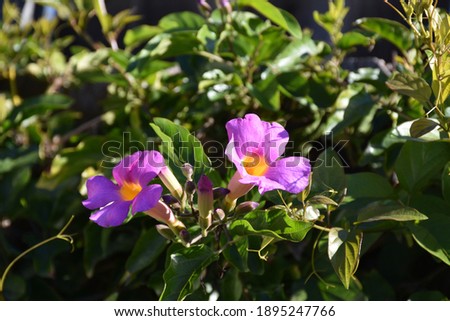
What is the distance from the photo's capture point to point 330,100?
58.3 inches

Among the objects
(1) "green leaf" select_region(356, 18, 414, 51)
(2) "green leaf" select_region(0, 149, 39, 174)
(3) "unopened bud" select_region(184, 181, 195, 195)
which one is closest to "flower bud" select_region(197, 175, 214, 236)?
(3) "unopened bud" select_region(184, 181, 195, 195)

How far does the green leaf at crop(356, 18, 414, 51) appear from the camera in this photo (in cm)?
144

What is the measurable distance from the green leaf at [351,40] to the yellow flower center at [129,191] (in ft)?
2.39

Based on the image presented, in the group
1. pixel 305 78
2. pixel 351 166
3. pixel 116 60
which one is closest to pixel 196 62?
pixel 116 60

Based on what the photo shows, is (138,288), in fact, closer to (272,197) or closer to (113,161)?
(113,161)

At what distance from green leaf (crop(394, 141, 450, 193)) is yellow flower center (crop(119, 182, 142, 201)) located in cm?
51

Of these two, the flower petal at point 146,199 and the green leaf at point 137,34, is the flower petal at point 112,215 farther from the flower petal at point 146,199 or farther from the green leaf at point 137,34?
the green leaf at point 137,34

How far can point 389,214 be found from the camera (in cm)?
99

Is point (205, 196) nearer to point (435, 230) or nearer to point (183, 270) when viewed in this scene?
point (183, 270)

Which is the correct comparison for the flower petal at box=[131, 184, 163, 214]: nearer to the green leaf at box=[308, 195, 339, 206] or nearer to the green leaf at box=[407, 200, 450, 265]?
the green leaf at box=[308, 195, 339, 206]

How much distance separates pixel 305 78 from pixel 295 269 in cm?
48

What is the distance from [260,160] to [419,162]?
1.16 feet

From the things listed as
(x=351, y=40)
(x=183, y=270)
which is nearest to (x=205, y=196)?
(x=183, y=270)

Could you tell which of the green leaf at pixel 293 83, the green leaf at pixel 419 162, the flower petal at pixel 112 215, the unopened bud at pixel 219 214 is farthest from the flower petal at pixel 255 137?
the green leaf at pixel 293 83
